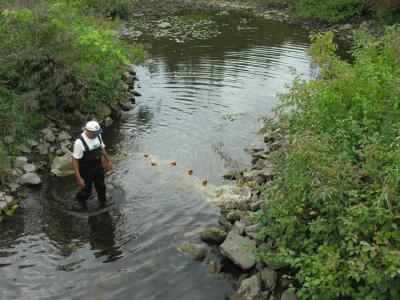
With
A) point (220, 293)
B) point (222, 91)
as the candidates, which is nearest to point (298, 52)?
point (222, 91)

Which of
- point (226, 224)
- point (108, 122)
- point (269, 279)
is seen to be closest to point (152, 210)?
point (226, 224)

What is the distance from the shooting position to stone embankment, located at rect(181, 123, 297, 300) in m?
8.03

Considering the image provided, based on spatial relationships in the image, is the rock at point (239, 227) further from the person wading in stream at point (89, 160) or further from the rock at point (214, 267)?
the person wading in stream at point (89, 160)

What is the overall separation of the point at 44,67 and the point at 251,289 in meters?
10.1

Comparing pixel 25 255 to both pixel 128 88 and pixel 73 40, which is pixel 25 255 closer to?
pixel 73 40

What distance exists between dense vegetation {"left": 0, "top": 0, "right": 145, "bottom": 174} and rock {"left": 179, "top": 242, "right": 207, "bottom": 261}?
6.46m

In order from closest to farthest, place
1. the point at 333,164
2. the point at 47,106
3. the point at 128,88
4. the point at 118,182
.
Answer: the point at 333,164, the point at 118,182, the point at 47,106, the point at 128,88

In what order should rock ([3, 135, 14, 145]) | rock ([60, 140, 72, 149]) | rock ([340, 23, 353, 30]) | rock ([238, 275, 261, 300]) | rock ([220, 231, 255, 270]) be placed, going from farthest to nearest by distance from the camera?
rock ([340, 23, 353, 30])
rock ([60, 140, 72, 149])
rock ([3, 135, 14, 145])
rock ([220, 231, 255, 270])
rock ([238, 275, 261, 300])

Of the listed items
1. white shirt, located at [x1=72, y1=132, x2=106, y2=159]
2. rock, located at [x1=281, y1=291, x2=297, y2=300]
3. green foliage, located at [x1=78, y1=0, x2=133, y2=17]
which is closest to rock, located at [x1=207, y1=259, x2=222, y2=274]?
rock, located at [x1=281, y1=291, x2=297, y2=300]

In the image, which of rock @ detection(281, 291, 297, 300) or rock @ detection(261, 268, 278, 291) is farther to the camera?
rock @ detection(261, 268, 278, 291)

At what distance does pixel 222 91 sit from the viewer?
2003cm

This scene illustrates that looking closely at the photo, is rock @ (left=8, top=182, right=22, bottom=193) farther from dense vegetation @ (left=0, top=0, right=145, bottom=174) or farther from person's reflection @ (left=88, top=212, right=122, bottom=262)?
person's reflection @ (left=88, top=212, right=122, bottom=262)

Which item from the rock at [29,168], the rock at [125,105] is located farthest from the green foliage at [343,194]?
the rock at [125,105]

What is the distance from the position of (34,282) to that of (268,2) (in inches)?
1587
